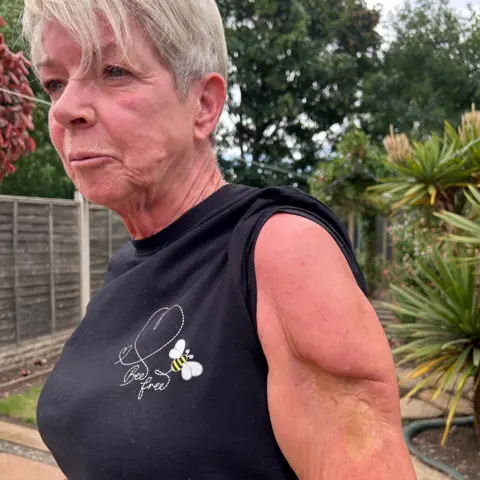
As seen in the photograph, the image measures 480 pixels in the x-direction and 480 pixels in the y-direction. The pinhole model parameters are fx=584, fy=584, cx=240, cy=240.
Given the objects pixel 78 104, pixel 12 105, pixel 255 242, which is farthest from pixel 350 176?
pixel 255 242

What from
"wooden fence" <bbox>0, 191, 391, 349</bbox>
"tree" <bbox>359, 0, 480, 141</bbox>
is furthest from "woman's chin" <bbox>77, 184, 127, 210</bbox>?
"tree" <bbox>359, 0, 480, 141</bbox>

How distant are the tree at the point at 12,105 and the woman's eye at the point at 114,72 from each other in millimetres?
3112

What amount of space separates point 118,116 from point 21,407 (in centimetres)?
443

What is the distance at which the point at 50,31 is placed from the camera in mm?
1039

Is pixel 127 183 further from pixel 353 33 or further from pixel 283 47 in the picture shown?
pixel 353 33

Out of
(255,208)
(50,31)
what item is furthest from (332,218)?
(50,31)

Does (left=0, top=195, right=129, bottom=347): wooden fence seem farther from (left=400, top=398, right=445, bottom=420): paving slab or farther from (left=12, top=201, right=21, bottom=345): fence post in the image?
(left=400, top=398, right=445, bottom=420): paving slab

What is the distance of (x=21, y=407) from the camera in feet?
15.9

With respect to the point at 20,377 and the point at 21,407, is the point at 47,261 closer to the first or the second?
the point at 20,377

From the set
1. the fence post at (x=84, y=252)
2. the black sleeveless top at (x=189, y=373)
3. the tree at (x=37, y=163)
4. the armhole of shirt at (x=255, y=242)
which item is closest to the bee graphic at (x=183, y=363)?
the black sleeveless top at (x=189, y=373)

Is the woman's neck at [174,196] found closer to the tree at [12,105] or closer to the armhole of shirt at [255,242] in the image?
the armhole of shirt at [255,242]

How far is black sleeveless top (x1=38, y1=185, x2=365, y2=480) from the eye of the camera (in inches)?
33.9

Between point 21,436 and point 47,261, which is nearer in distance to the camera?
point 21,436

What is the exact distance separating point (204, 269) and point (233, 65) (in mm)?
15038
